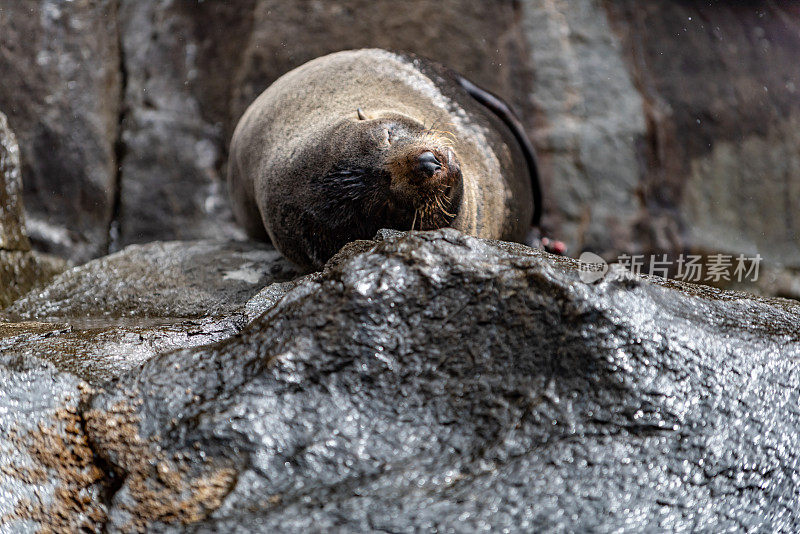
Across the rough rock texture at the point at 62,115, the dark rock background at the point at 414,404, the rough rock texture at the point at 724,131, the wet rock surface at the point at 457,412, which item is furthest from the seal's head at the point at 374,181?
the rough rock texture at the point at 724,131

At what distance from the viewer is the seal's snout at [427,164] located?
286 cm

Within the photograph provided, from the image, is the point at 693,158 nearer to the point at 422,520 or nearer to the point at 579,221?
the point at 579,221

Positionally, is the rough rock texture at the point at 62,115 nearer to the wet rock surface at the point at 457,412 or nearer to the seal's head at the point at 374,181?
the seal's head at the point at 374,181

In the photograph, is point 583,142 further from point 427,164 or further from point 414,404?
point 414,404

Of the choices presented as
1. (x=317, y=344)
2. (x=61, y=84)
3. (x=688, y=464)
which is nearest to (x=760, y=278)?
(x=688, y=464)

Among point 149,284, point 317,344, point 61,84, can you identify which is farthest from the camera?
point 61,84

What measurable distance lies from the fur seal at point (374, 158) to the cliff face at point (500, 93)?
3.46 feet

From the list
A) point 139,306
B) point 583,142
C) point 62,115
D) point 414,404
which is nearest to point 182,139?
point 62,115

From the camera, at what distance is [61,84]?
16.8 ft

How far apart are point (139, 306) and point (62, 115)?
2.47 m

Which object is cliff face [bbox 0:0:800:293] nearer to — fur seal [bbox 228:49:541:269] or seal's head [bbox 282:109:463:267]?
fur seal [bbox 228:49:541:269]

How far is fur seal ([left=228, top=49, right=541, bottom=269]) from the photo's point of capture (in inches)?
120

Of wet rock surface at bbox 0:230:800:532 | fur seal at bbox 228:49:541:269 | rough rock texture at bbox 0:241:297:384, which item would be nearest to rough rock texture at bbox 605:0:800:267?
fur seal at bbox 228:49:541:269

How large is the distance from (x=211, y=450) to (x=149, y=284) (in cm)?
188
